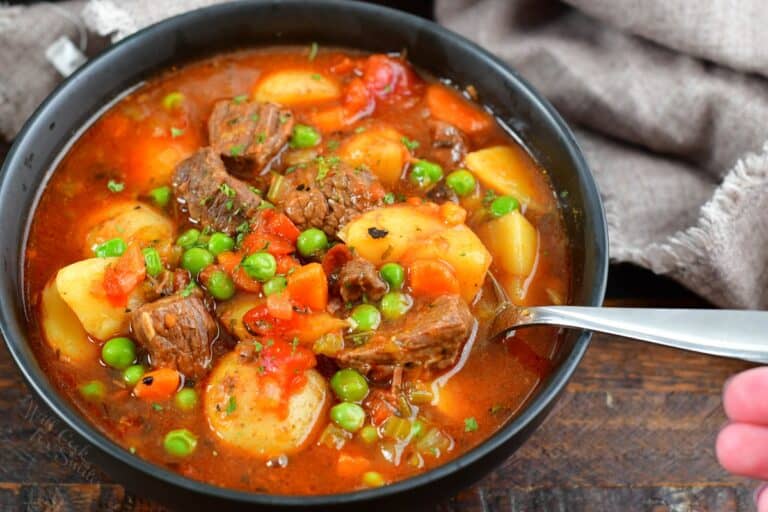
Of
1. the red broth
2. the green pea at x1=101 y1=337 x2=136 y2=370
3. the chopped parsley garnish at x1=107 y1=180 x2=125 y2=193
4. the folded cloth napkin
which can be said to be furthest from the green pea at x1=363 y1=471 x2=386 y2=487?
the folded cloth napkin

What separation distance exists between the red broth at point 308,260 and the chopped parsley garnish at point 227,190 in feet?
0.64

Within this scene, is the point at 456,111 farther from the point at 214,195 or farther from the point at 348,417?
the point at 348,417

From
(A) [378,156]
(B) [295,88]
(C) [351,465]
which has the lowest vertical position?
(C) [351,465]

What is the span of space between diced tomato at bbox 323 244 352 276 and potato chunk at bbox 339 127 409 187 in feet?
1.68

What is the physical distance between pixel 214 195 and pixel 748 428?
85.7 inches

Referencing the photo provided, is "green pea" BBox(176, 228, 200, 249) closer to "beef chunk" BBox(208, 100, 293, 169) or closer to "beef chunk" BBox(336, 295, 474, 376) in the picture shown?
"beef chunk" BBox(208, 100, 293, 169)

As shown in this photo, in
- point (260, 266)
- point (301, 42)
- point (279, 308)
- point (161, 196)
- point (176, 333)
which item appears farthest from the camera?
point (301, 42)

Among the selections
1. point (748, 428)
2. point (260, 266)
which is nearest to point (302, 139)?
point (260, 266)

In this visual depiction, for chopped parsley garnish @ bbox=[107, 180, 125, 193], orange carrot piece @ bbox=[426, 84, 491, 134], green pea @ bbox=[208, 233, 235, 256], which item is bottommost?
green pea @ bbox=[208, 233, 235, 256]

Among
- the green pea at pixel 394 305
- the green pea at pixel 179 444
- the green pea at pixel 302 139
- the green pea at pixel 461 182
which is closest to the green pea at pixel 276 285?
the green pea at pixel 394 305

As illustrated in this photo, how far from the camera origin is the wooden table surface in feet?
11.9

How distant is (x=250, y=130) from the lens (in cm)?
389

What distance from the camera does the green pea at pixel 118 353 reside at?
330cm

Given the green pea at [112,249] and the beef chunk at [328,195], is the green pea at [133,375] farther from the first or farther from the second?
the beef chunk at [328,195]
